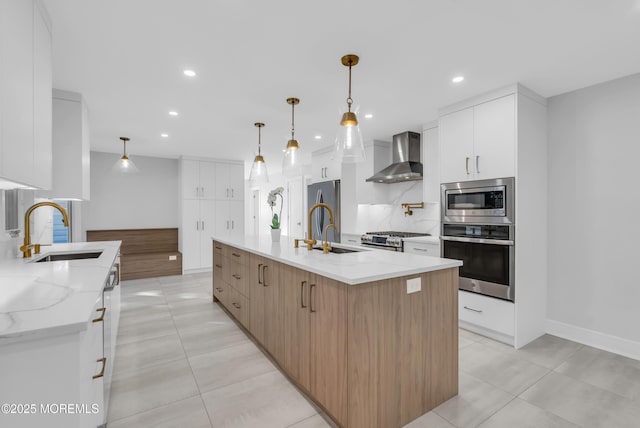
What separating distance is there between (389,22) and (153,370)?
3028mm

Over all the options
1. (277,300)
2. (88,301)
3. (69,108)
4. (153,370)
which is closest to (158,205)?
(69,108)

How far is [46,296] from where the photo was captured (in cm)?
116

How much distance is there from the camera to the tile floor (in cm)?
177

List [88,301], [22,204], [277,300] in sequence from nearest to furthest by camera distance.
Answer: [88,301], [277,300], [22,204]

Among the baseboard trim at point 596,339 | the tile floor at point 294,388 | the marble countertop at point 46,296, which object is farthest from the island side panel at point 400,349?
the baseboard trim at point 596,339

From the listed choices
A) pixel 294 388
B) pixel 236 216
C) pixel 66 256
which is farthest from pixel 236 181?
pixel 294 388

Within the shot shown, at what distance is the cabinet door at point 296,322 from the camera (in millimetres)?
1886

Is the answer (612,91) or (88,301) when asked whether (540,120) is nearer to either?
(612,91)

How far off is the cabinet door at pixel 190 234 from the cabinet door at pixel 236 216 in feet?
2.18

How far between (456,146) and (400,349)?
7.77ft

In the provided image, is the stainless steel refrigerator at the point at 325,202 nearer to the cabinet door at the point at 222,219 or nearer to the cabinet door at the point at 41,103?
the cabinet door at the point at 222,219

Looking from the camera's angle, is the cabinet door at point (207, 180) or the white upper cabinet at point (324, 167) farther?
the cabinet door at point (207, 180)

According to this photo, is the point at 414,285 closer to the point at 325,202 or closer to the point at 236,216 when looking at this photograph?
the point at 325,202

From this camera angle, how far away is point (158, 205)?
6.28 metres
